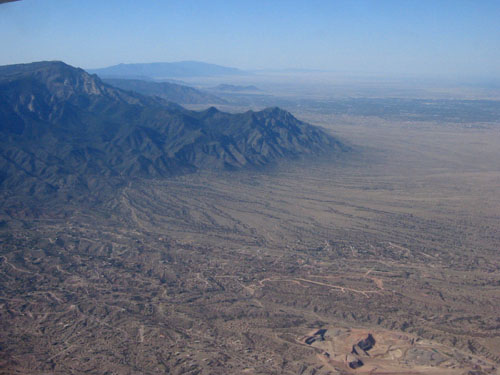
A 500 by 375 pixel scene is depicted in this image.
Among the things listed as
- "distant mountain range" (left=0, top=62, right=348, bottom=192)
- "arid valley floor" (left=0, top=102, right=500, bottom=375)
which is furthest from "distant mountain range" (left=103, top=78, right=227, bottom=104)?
"arid valley floor" (left=0, top=102, right=500, bottom=375)

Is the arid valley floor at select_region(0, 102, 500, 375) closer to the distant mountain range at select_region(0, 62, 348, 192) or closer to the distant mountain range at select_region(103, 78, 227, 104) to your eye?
the distant mountain range at select_region(0, 62, 348, 192)

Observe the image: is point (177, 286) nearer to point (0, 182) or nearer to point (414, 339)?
point (414, 339)

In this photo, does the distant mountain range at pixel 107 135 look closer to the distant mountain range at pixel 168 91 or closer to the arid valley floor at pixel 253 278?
the arid valley floor at pixel 253 278

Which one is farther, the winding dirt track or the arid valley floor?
the winding dirt track

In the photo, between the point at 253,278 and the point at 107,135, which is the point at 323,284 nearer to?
the point at 253,278

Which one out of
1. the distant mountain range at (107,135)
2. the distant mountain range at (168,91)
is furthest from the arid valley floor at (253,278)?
the distant mountain range at (168,91)
